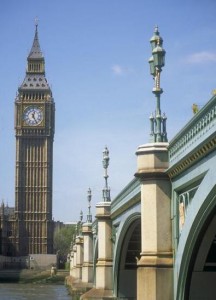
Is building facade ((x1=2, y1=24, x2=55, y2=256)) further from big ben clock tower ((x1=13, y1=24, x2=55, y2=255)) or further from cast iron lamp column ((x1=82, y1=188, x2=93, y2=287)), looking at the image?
cast iron lamp column ((x1=82, y1=188, x2=93, y2=287))

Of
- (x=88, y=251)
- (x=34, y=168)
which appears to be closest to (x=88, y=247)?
(x=88, y=251)

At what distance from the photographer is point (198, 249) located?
13.0 m

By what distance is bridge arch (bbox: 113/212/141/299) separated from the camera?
1058 inches

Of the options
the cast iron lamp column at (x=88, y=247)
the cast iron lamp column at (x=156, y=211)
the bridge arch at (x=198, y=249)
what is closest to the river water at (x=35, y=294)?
the cast iron lamp column at (x=88, y=247)

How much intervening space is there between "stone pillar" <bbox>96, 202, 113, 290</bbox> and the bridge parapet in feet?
56.9

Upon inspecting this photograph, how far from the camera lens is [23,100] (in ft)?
432

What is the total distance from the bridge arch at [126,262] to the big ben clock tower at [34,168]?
94940 mm

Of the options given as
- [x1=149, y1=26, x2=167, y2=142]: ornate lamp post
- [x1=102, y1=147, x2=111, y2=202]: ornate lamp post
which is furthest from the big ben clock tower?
[x1=149, y1=26, x2=167, y2=142]: ornate lamp post

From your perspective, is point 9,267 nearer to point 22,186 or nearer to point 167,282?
point 22,186

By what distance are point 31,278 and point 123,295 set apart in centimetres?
7308

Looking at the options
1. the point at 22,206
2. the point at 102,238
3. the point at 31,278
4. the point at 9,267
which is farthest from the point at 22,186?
the point at 102,238

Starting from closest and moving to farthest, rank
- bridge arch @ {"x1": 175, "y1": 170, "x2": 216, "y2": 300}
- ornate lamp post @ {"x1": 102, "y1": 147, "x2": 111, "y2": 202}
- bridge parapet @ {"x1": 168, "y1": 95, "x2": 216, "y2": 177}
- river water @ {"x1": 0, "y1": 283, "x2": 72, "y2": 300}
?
bridge parapet @ {"x1": 168, "y1": 95, "x2": 216, "y2": 177}
bridge arch @ {"x1": 175, "y1": 170, "x2": 216, "y2": 300}
ornate lamp post @ {"x1": 102, "y1": 147, "x2": 111, "y2": 202}
river water @ {"x1": 0, "y1": 283, "x2": 72, "y2": 300}

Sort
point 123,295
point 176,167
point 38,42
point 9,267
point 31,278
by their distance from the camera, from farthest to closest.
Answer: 1. point 38,42
2. point 9,267
3. point 31,278
4. point 123,295
5. point 176,167

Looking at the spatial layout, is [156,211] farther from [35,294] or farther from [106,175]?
[35,294]
